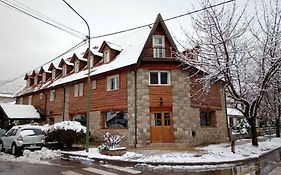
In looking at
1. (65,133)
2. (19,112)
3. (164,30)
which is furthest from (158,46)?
(19,112)

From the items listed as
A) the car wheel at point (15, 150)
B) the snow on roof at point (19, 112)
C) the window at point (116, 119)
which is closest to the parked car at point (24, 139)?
Result: the car wheel at point (15, 150)

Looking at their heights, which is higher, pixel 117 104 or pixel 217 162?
pixel 117 104

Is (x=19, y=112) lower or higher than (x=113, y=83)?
lower

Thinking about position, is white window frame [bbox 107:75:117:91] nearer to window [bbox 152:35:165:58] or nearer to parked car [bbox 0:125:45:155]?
window [bbox 152:35:165:58]

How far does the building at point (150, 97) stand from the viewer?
64.3ft

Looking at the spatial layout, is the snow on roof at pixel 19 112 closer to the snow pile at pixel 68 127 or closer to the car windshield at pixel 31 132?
the snow pile at pixel 68 127

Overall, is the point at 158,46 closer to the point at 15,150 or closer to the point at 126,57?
the point at 126,57

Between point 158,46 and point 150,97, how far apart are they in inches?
161

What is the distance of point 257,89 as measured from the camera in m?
17.4

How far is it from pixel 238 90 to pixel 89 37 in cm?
1057

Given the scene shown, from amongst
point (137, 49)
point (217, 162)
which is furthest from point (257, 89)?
point (137, 49)

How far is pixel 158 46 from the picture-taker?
2102 cm

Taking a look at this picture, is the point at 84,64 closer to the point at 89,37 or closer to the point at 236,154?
the point at 89,37

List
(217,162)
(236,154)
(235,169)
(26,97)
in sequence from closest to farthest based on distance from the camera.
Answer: (235,169), (217,162), (236,154), (26,97)
